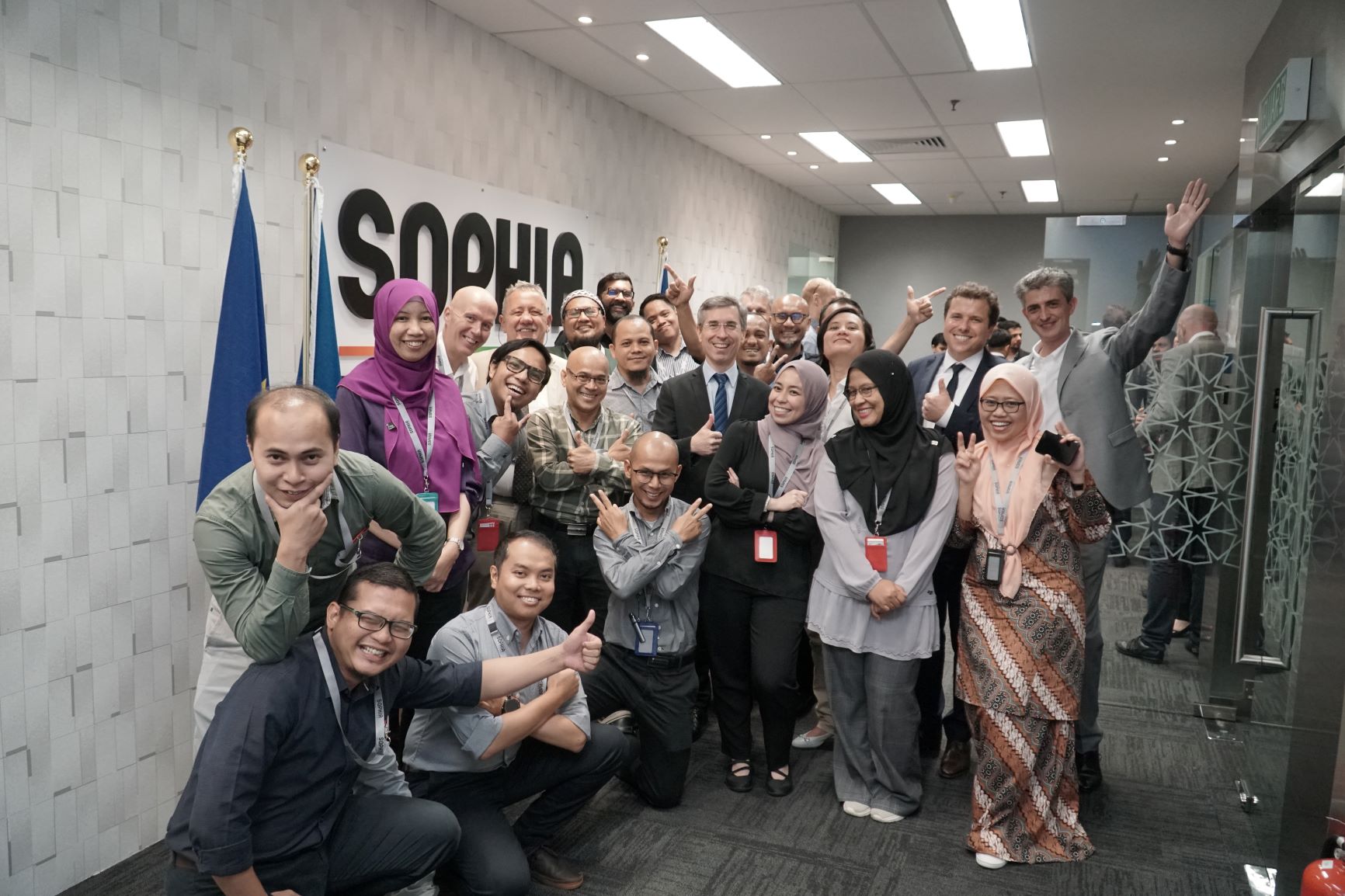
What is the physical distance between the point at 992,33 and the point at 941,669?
3245 millimetres

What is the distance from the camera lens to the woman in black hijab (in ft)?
10.4

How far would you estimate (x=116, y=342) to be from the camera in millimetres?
2938

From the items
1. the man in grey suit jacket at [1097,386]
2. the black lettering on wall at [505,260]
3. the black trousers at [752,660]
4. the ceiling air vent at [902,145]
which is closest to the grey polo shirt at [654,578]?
the black trousers at [752,660]

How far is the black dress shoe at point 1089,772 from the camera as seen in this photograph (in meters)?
3.56

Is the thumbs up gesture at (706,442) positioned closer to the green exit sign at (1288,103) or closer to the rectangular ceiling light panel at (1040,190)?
the green exit sign at (1288,103)

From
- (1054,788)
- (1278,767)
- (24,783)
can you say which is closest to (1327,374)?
(1278,767)

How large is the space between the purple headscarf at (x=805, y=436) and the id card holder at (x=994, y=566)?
2.27 ft

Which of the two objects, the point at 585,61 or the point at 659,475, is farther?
the point at 585,61

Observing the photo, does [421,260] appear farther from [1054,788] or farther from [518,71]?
[1054,788]

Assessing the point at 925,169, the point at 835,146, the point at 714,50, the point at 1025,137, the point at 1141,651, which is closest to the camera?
the point at 714,50

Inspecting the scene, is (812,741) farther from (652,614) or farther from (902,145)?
(902,145)

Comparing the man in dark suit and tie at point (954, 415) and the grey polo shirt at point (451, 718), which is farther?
the man in dark suit and tie at point (954, 415)

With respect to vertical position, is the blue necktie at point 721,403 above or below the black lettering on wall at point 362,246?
below

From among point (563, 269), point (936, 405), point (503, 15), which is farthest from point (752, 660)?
point (503, 15)
